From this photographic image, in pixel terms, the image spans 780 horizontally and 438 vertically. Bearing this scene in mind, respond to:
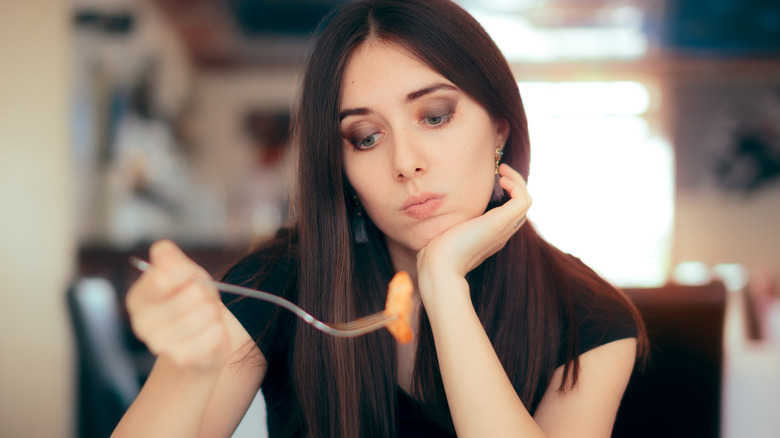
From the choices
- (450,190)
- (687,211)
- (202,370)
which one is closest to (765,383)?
(450,190)

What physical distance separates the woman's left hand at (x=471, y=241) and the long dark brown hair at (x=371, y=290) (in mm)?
128

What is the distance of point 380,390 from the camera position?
3.92 ft

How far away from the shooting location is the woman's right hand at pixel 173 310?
77 centimetres

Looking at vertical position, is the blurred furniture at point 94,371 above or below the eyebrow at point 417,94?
below

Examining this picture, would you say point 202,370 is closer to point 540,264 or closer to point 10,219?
point 540,264

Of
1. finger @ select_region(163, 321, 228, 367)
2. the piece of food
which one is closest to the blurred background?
the piece of food

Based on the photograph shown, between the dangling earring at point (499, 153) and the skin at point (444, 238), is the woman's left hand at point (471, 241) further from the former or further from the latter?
the dangling earring at point (499, 153)

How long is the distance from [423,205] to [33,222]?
1.92 meters

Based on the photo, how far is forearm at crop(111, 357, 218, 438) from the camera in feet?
2.82

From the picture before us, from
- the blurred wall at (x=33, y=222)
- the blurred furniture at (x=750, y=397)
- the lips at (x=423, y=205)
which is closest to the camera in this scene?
the lips at (x=423, y=205)

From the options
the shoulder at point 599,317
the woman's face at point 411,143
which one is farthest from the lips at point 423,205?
the shoulder at point 599,317

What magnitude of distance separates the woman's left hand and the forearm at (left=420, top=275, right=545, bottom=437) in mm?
52

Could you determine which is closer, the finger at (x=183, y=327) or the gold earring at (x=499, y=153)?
the finger at (x=183, y=327)

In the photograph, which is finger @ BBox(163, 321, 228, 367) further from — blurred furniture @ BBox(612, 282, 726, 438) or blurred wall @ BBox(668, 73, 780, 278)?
blurred wall @ BBox(668, 73, 780, 278)
